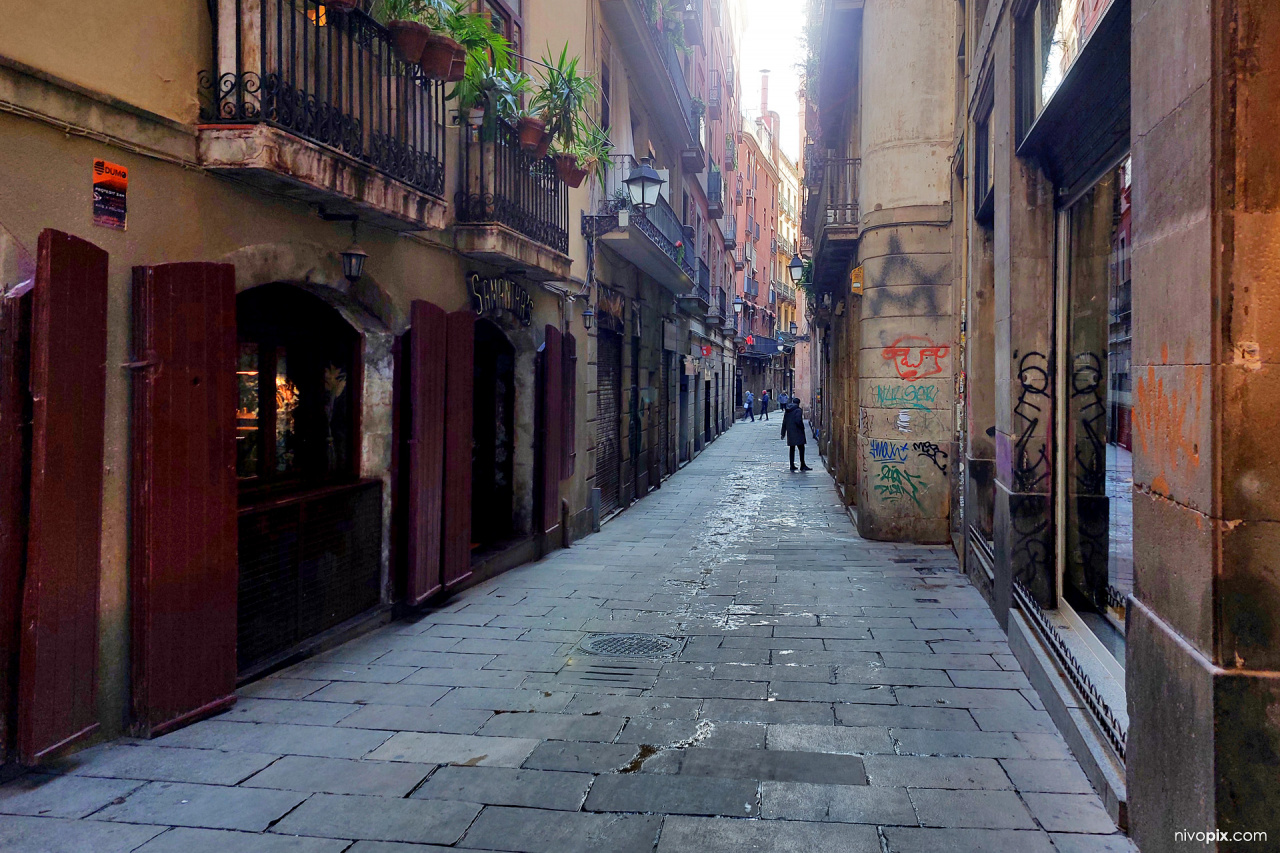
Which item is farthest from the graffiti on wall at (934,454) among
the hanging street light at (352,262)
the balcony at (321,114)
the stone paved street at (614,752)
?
the hanging street light at (352,262)

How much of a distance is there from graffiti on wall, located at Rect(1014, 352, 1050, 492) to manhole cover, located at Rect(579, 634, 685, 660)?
283 cm

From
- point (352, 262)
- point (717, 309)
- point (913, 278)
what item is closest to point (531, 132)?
point (352, 262)

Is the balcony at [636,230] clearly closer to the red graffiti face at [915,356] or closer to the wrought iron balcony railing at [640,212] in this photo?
the wrought iron balcony railing at [640,212]

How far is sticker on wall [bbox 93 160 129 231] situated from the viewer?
14.0 feet

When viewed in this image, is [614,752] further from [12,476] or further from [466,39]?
[466,39]

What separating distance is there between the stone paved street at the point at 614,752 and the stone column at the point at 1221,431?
890mm

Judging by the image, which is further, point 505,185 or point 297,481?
point 505,185

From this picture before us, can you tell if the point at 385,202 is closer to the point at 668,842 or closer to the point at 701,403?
the point at 668,842

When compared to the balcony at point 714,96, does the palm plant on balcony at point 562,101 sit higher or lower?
lower

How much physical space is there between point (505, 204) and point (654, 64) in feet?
26.9

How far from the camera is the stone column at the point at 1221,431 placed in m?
2.73

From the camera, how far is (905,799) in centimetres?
389

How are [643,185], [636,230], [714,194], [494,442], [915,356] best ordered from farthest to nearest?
[714,194]
[636,230]
[643,185]
[915,356]
[494,442]

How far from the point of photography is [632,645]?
256 inches
